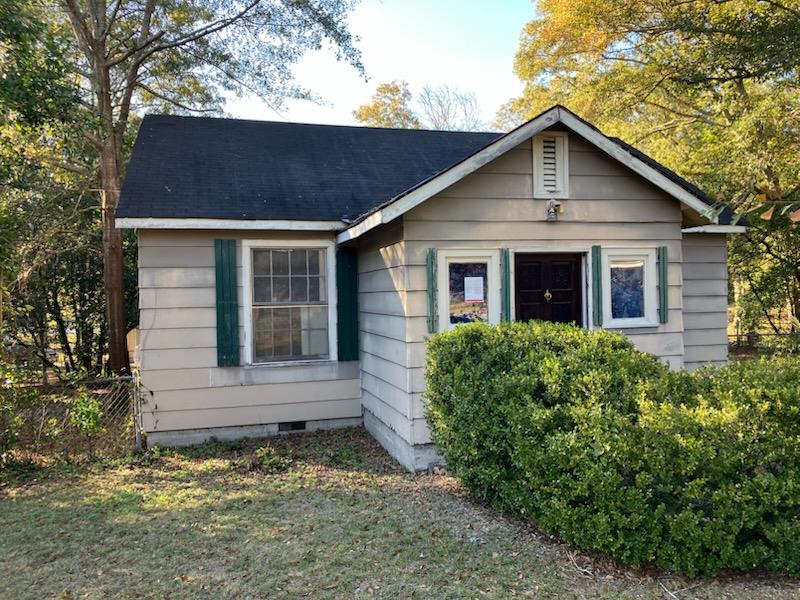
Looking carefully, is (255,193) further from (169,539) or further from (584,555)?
(584,555)

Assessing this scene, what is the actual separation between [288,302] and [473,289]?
2627 millimetres

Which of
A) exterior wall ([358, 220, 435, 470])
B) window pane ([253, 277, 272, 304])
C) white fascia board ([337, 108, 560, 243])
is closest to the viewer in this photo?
white fascia board ([337, 108, 560, 243])

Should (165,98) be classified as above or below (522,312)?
above

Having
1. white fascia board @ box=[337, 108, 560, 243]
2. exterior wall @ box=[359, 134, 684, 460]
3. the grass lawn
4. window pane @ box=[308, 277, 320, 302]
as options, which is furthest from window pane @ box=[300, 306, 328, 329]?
the grass lawn

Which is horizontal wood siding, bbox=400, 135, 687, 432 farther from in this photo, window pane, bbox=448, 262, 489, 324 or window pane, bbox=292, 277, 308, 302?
window pane, bbox=292, 277, 308, 302

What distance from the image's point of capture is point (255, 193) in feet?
24.1

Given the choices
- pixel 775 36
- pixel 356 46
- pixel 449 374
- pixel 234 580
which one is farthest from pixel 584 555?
pixel 356 46

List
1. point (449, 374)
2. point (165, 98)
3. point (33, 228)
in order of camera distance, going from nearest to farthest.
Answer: point (449, 374) < point (33, 228) < point (165, 98)

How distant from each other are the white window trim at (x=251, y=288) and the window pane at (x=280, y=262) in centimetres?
11

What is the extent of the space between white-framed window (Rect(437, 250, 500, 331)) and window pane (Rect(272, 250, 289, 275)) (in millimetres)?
2467

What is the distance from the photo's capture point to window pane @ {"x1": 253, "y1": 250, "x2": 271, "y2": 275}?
726cm

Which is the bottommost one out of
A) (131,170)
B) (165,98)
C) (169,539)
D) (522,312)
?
(169,539)

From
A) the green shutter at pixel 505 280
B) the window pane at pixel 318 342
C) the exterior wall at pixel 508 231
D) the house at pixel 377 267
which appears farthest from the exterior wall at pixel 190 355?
the green shutter at pixel 505 280

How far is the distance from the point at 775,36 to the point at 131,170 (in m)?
8.72
